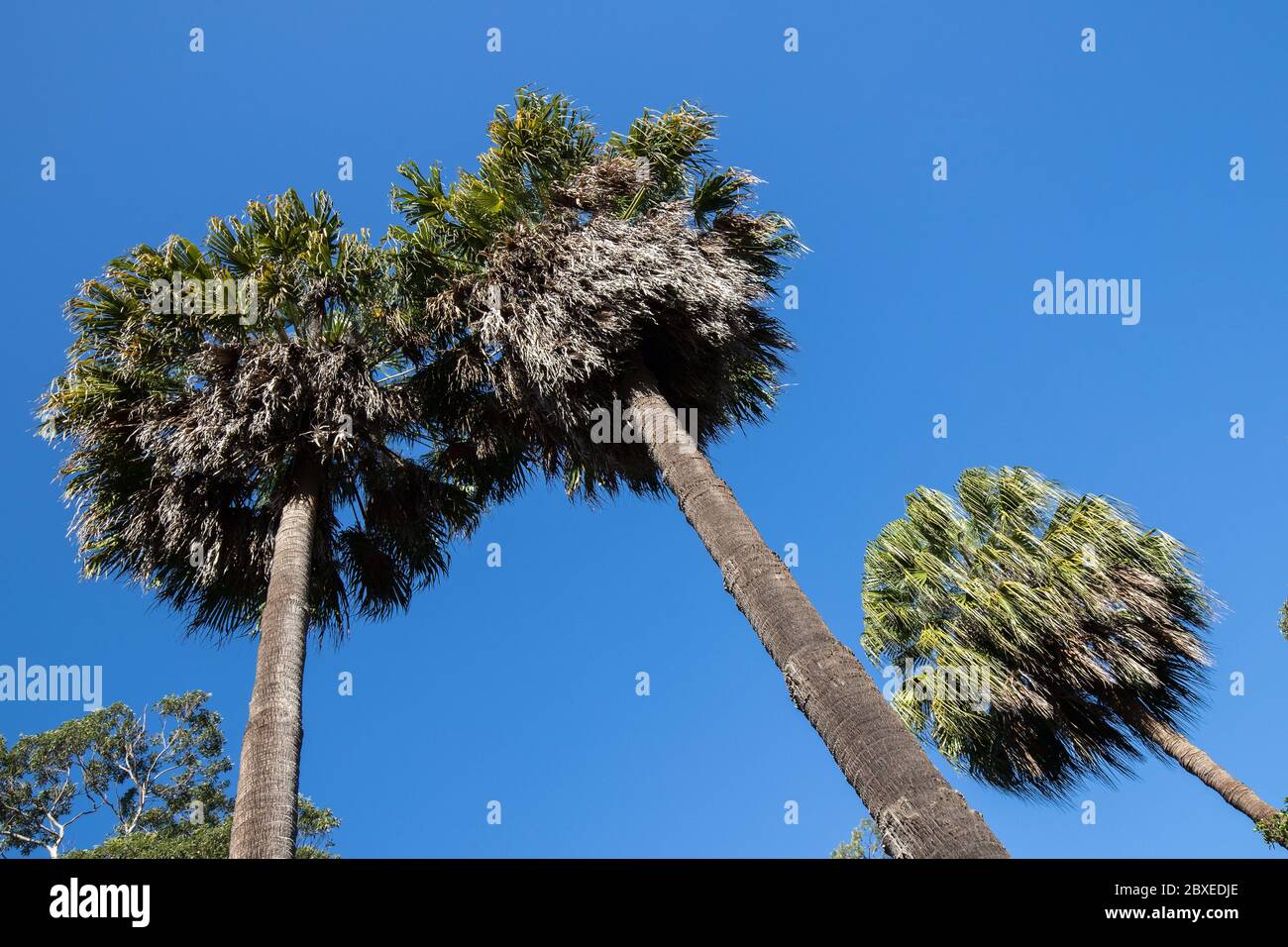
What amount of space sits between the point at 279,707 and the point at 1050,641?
8.52 m

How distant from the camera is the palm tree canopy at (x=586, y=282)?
28.1 ft

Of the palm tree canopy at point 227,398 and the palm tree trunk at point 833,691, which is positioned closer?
the palm tree trunk at point 833,691

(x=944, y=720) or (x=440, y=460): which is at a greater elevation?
(x=440, y=460)

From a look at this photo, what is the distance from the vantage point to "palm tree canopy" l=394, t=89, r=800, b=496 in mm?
8578

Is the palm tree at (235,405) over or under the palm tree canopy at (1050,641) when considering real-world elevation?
over

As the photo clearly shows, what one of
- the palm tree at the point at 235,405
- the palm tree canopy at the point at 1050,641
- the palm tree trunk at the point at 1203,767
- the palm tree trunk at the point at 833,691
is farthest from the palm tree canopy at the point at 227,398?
the palm tree trunk at the point at 1203,767

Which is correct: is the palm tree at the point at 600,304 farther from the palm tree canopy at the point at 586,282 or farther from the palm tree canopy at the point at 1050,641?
the palm tree canopy at the point at 1050,641

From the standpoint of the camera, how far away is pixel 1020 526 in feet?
38.5

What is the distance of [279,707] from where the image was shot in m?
7.27

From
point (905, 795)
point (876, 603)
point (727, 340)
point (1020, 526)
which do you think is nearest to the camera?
point (905, 795)
